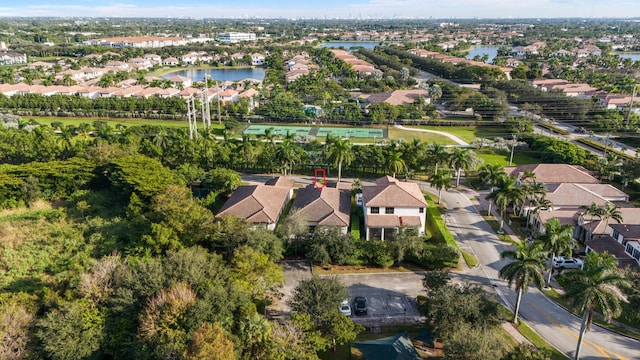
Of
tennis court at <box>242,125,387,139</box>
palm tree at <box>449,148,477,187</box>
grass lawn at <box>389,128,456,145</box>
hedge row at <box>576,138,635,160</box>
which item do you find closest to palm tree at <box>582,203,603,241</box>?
palm tree at <box>449,148,477,187</box>

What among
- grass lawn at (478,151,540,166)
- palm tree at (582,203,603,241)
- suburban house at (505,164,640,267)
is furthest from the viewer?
grass lawn at (478,151,540,166)

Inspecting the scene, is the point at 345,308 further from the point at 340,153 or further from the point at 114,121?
the point at 114,121

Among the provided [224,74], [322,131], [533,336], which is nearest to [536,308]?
[533,336]

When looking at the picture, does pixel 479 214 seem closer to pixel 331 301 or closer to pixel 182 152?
pixel 331 301

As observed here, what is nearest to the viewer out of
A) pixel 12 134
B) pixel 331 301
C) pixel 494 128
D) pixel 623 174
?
pixel 331 301

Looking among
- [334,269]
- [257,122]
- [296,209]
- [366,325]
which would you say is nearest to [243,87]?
[257,122]

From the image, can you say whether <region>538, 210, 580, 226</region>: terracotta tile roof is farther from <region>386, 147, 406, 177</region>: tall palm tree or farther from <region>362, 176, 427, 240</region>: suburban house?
<region>386, 147, 406, 177</region>: tall palm tree
